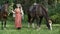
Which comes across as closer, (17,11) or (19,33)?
(19,33)

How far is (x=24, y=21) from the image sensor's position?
29016 mm

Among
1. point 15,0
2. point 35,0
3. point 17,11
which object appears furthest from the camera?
point 15,0

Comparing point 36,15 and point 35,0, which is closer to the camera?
point 36,15

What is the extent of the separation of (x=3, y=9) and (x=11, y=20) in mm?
13209

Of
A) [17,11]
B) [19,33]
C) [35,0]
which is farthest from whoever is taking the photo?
[35,0]

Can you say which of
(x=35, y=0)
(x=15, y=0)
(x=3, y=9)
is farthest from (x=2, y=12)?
(x=15, y=0)

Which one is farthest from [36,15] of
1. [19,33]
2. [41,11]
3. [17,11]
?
[19,33]

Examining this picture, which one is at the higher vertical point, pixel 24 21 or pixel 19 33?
pixel 19 33

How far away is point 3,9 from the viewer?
17484 mm

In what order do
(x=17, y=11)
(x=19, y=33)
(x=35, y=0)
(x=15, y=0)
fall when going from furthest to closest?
(x=15, y=0)
(x=35, y=0)
(x=17, y=11)
(x=19, y=33)

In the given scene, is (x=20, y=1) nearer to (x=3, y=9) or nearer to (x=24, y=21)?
(x=24, y=21)

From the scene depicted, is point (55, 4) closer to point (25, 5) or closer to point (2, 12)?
point (25, 5)

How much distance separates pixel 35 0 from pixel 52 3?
377 cm

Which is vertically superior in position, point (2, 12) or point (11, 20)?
point (2, 12)
